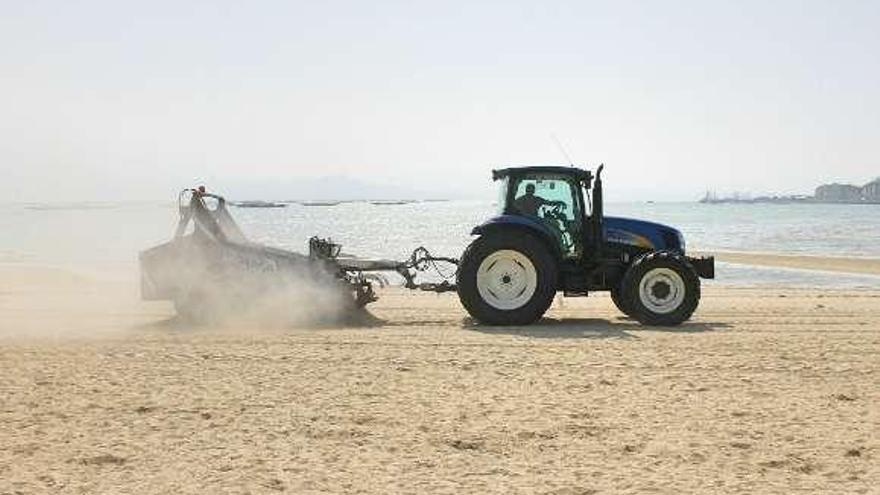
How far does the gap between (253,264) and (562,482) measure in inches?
292

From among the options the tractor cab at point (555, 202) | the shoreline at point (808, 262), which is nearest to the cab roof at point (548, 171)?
the tractor cab at point (555, 202)

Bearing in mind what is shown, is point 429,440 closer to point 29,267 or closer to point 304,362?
point 304,362

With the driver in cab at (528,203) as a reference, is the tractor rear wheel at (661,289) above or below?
below

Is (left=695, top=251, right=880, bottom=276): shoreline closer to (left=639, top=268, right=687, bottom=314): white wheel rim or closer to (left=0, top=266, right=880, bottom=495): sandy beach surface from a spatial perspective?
(left=639, top=268, right=687, bottom=314): white wheel rim

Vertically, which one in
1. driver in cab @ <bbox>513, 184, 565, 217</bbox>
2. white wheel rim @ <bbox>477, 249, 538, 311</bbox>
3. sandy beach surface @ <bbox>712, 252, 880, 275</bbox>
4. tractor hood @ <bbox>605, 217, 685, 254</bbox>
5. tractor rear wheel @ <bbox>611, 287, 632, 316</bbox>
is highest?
driver in cab @ <bbox>513, 184, 565, 217</bbox>

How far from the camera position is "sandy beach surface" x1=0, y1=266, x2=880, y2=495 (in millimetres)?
5441

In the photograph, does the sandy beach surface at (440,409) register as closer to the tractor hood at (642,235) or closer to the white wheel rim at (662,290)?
the white wheel rim at (662,290)

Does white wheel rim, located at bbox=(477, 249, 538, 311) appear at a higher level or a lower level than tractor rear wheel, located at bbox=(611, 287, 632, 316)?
higher

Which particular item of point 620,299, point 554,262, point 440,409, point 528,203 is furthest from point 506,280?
point 440,409

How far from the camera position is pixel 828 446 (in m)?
6.05

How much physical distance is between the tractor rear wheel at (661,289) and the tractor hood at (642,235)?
46 centimetres

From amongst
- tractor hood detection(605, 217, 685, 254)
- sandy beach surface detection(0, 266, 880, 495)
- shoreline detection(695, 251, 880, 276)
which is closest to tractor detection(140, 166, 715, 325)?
tractor hood detection(605, 217, 685, 254)

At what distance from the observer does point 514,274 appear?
1200 centimetres

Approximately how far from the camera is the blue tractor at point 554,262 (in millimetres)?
11852
